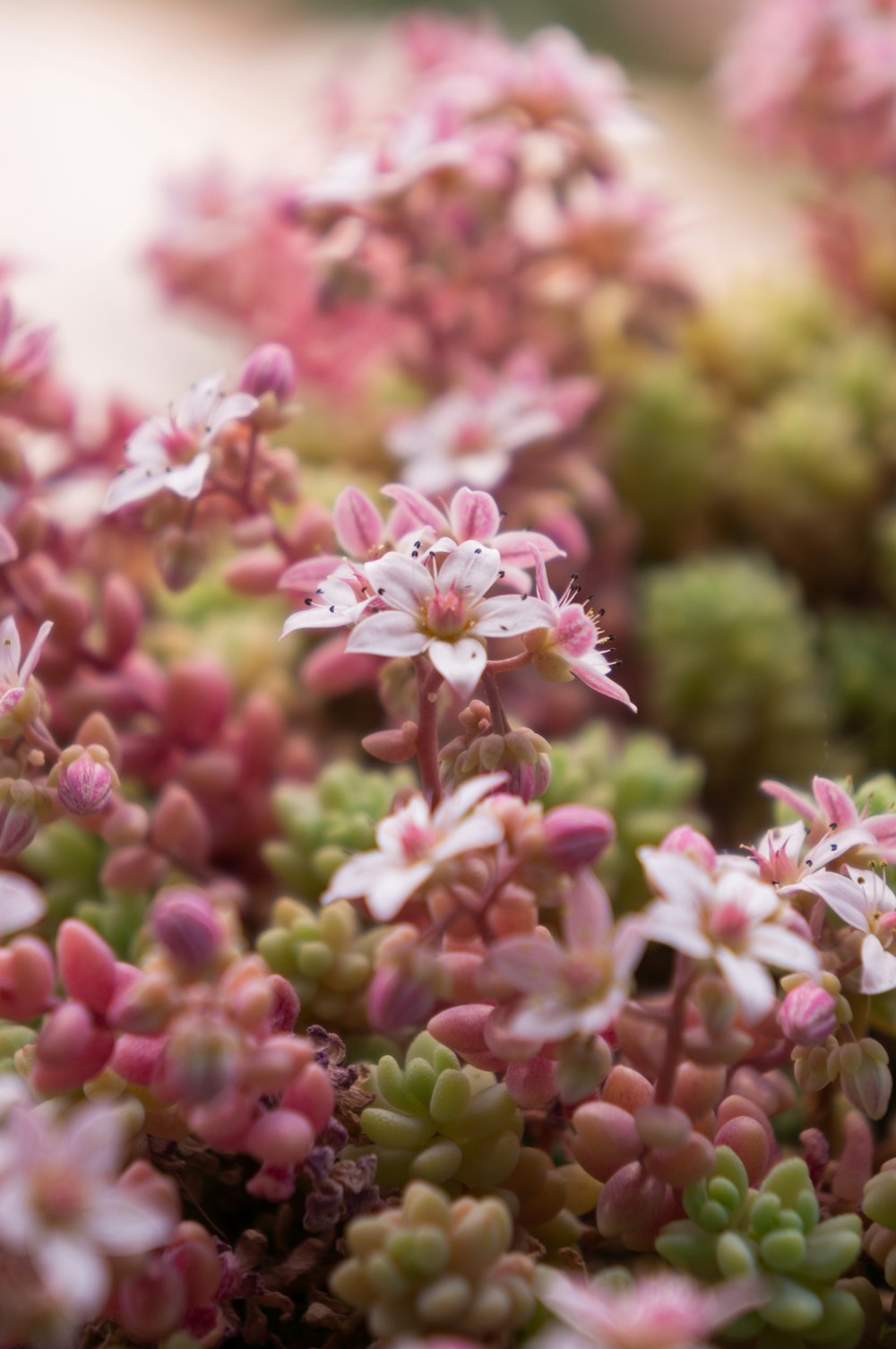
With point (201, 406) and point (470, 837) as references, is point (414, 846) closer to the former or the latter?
point (470, 837)

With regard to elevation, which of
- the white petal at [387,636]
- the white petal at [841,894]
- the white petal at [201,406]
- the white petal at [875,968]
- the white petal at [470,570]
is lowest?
the white petal at [875,968]

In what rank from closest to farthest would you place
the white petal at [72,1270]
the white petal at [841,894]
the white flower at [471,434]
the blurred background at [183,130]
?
the white petal at [72,1270]
the white petal at [841,894]
the white flower at [471,434]
the blurred background at [183,130]

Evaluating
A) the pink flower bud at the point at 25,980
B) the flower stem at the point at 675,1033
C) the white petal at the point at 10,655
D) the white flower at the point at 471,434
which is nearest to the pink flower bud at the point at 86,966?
the pink flower bud at the point at 25,980

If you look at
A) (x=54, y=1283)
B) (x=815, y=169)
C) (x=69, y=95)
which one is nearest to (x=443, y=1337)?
(x=54, y=1283)

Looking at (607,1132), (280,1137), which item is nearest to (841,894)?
(607,1132)

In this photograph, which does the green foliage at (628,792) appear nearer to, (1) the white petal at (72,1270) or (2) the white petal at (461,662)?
(2) the white petal at (461,662)

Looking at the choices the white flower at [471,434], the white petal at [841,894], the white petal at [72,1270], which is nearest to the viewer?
the white petal at [72,1270]
